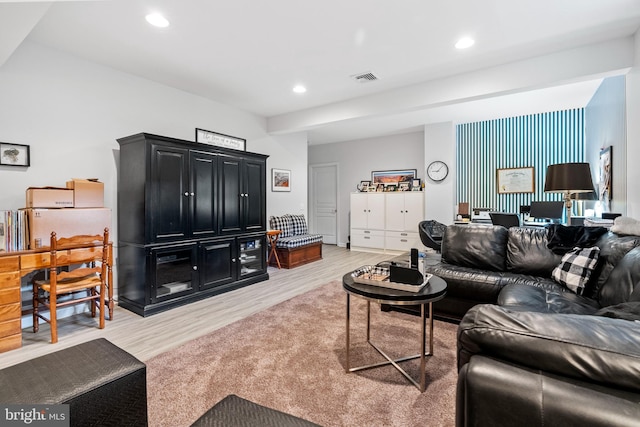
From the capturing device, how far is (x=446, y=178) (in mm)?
6293

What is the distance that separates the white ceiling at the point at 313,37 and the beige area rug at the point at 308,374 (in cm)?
257

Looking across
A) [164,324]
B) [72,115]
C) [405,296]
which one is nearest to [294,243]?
[164,324]

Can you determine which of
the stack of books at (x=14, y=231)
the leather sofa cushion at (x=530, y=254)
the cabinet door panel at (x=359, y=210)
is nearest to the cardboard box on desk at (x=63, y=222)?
the stack of books at (x=14, y=231)

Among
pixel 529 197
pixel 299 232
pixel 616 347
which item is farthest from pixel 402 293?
pixel 529 197

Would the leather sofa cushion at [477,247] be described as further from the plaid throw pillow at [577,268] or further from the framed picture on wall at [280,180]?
the framed picture on wall at [280,180]

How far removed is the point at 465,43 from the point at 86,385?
12.8 feet

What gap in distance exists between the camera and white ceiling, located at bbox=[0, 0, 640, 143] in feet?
8.46

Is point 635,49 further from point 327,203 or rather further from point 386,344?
point 327,203

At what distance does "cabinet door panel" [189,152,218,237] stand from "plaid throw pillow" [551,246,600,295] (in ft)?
12.0

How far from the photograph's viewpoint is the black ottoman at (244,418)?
103cm

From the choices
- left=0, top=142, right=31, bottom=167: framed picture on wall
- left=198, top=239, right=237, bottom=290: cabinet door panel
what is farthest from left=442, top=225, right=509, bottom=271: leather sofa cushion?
left=0, top=142, right=31, bottom=167: framed picture on wall

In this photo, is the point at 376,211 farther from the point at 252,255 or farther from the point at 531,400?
the point at 531,400

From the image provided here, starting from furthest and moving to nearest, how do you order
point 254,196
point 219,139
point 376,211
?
point 376,211 → point 219,139 → point 254,196

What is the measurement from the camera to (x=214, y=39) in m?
3.09
